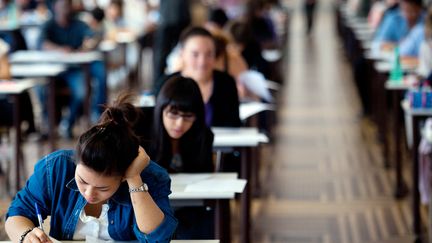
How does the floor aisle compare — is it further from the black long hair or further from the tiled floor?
the black long hair

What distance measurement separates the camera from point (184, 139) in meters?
3.87

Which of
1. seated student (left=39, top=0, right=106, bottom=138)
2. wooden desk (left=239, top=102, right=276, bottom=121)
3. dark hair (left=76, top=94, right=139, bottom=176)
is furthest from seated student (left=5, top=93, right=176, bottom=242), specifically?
seated student (left=39, top=0, right=106, bottom=138)

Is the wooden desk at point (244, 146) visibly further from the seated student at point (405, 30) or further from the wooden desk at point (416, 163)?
the seated student at point (405, 30)

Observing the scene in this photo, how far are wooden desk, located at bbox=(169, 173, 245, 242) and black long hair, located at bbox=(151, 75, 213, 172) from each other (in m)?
0.07

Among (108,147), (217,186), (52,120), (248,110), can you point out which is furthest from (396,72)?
(108,147)

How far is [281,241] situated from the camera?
17.4ft

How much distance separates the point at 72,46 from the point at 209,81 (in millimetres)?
4037

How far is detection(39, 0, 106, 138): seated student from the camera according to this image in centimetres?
843

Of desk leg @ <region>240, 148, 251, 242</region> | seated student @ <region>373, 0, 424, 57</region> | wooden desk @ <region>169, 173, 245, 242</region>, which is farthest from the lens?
seated student @ <region>373, 0, 424, 57</region>

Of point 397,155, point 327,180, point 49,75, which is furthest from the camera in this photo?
point 49,75

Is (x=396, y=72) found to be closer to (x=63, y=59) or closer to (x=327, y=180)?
(x=327, y=180)

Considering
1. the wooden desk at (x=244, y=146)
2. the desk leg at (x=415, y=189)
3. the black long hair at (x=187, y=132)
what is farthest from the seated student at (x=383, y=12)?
the black long hair at (x=187, y=132)

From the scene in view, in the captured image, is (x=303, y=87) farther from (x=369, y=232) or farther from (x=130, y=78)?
(x=369, y=232)

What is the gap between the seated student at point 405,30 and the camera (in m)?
Answer: 7.48
